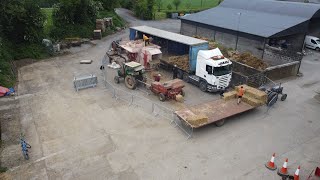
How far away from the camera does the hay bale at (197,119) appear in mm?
16078

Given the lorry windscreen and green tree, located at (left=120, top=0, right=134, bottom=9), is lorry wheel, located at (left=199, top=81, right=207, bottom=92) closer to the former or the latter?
the lorry windscreen

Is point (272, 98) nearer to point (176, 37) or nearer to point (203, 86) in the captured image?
point (203, 86)

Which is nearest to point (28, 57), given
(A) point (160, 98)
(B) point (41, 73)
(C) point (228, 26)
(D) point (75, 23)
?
(B) point (41, 73)

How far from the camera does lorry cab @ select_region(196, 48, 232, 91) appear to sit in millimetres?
21125

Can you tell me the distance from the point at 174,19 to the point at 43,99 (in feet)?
128

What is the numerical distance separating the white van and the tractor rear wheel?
2549cm

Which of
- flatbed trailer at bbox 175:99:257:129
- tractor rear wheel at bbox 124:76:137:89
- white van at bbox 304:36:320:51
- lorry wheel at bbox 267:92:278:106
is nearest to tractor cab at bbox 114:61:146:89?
tractor rear wheel at bbox 124:76:137:89

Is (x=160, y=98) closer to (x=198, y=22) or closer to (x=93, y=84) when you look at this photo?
(x=93, y=84)

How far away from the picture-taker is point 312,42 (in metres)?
36.0

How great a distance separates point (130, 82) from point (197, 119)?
26.5 ft

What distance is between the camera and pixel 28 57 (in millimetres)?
29438

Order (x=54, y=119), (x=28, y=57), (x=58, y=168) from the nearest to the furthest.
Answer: (x=58, y=168), (x=54, y=119), (x=28, y=57)

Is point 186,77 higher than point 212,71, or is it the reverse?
point 212,71

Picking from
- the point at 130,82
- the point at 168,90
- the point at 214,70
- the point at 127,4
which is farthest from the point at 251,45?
the point at 127,4
